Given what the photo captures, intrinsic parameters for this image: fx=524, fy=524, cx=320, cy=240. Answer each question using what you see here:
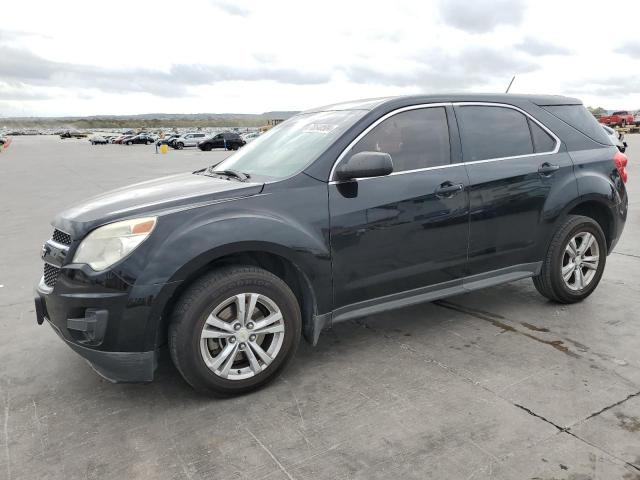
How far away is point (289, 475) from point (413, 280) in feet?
5.37

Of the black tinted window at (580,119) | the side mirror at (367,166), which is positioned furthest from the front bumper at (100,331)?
the black tinted window at (580,119)

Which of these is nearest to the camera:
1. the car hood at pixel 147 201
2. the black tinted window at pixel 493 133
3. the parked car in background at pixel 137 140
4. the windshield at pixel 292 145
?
the car hood at pixel 147 201

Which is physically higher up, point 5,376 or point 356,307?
point 356,307

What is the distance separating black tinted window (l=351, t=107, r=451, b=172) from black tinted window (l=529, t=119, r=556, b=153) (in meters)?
0.86

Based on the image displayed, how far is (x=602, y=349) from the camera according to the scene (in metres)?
3.61

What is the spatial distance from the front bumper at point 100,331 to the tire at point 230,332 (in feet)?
0.66

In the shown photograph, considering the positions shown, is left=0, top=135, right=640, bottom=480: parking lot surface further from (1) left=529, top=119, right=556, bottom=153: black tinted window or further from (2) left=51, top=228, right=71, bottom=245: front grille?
(1) left=529, top=119, right=556, bottom=153: black tinted window

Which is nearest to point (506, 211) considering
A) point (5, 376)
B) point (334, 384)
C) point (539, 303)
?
point (539, 303)

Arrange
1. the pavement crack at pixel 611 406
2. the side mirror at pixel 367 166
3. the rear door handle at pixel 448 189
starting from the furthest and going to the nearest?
the rear door handle at pixel 448 189 → the side mirror at pixel 367 166 → the pavement crack at pixel 611 406

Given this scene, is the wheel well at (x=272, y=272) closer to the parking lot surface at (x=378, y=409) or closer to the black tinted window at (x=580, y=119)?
the parking lot surface at (x=378, y=409)

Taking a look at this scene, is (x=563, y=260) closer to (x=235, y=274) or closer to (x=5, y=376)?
(x=235, y=274)

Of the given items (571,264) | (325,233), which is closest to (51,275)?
(325,233)

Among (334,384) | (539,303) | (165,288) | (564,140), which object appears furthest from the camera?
(539,303)

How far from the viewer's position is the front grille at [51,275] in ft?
9.86
